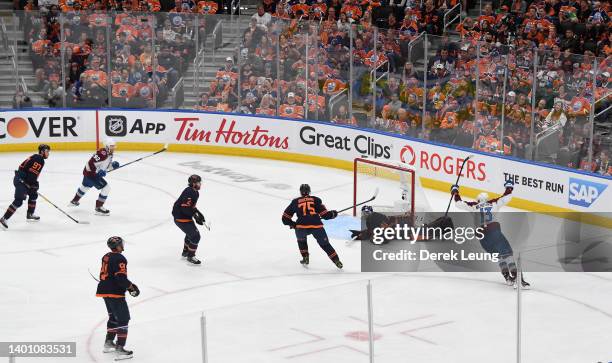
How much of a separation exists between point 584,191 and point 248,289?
5.88m

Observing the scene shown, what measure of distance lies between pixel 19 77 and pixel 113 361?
14604 mm

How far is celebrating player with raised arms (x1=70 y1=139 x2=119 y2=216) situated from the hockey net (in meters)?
3.95

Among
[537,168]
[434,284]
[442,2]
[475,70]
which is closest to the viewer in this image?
[434,284]

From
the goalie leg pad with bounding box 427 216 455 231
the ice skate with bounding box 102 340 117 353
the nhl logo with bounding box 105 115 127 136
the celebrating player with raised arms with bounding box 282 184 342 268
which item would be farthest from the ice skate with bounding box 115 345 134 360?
the nhl logo with bounding box 105 115 127 136

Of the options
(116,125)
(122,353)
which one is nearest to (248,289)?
(122,353)

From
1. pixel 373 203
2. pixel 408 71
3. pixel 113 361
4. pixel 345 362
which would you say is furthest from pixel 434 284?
pixel 408 71

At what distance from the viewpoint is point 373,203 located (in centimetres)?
1769

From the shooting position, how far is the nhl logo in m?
22.8

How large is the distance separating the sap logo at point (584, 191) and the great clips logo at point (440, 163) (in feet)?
6.27

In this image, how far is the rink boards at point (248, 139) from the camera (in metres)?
19.2

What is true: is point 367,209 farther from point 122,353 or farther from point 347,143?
point 122,353

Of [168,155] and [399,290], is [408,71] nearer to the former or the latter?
[168,155]

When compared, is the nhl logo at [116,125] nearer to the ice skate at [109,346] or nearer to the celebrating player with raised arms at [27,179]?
the celebrating player with raised arms at [27,179]

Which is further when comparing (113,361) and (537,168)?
(537,168)
